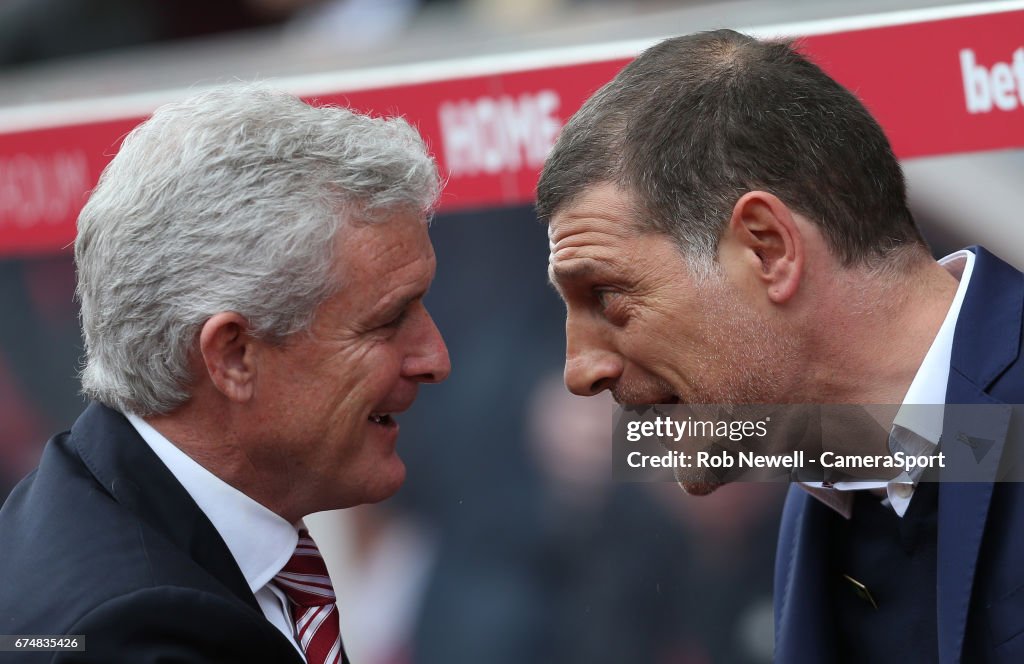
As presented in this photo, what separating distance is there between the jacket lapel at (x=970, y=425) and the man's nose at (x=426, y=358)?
1.06m

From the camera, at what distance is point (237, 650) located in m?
2.04

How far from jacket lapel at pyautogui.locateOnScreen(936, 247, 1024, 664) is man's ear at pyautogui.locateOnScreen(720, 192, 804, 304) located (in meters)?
0.35

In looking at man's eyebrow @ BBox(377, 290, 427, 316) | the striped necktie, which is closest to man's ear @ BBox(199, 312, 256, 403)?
man's eyebrow @ BBox(377, 290, 427, 316)

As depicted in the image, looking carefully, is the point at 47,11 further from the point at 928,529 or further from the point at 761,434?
the point at 928,529

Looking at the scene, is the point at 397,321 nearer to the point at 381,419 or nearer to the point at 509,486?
the point at 381,419

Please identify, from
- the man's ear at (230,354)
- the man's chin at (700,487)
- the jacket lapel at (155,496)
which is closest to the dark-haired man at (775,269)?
the man's chin at (700,487)

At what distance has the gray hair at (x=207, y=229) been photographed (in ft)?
7.39

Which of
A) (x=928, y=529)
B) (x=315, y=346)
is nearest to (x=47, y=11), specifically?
(x=315, y=346)

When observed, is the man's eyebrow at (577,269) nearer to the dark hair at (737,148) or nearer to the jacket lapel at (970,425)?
the dark hair at (737,148)

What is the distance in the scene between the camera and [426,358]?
8.45 ft

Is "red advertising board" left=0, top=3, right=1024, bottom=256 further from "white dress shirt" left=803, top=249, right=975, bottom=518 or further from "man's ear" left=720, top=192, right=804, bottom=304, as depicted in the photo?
"man's ear" left=720, top=192, right=804, bottom=304

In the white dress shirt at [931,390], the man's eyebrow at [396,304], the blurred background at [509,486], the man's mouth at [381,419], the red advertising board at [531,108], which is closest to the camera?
the white dress shirt at [931,390]

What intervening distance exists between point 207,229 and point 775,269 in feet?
3.73

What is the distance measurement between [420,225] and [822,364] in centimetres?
90
